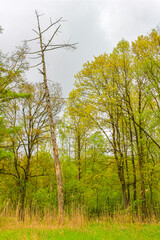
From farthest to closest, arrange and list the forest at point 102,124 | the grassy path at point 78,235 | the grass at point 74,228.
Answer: the forest at point 102,124 < the grass at point 74,228 < the grassy path at point 78,235

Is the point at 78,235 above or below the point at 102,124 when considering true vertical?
below

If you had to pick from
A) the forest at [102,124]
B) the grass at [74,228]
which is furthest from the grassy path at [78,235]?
the forest at [102,124]

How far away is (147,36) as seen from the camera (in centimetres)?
1059

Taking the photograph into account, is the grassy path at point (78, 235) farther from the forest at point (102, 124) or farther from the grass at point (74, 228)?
the forest at point (102, 124)

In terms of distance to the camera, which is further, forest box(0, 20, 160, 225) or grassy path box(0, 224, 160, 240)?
forest box(0, 20, 160, 225)

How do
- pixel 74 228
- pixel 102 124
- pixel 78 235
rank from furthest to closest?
1. pixel 102 124
2. pixel 74 228
3. pixel 78 235

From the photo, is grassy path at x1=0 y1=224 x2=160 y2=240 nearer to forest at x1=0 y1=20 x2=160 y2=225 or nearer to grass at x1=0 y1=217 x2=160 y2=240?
grass at x1=0 y1=217 x2=160 y2=240

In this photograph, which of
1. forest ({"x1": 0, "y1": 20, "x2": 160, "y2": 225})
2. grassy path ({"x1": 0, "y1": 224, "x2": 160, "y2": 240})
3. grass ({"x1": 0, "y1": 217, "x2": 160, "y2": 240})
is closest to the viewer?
grassy path ({"x1": 0, "y1": 224, "x2": 160, "y2": 240})

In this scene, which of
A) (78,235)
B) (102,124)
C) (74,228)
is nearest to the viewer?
(78,235)

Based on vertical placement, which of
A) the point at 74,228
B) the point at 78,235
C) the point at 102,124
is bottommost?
the point at 74,228

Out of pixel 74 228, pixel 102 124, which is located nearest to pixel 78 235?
pixel 74 228

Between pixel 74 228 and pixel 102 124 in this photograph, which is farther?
pixel 102 124

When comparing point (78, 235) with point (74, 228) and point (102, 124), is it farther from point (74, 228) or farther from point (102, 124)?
point (102, 124)

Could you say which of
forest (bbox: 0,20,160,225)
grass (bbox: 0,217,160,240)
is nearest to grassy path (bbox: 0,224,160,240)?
grass (bbox: 0,217,160,240)
